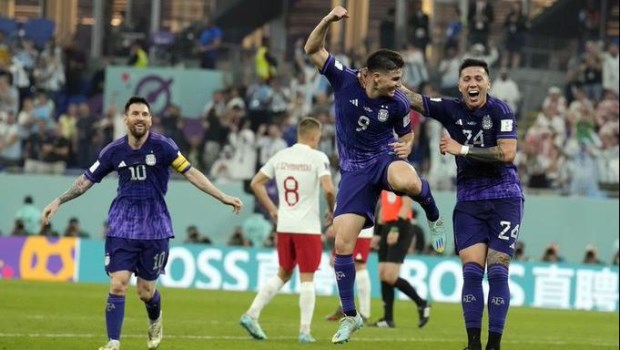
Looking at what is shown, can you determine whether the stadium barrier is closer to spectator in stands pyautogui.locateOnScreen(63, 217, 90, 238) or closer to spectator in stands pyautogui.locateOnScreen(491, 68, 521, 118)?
spectator in stands pyautogui.locateOnScreen(63, 217, 90, 238)

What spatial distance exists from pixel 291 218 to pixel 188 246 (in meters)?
12.2

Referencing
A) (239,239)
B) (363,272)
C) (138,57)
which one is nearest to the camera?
(363,272)

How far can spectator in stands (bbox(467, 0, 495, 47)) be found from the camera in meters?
34.1

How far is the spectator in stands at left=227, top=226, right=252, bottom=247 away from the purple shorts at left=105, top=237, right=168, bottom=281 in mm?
15988

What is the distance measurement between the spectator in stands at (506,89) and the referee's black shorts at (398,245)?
12.2 meters

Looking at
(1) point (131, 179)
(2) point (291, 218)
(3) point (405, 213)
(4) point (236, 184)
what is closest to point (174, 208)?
(4) point (236, 184)

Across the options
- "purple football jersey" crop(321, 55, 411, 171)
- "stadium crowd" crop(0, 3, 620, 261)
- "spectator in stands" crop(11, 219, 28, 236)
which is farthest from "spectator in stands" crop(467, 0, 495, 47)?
"purple football jersey" crop(321, 55, 411, 171)

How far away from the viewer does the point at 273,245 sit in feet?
99.0

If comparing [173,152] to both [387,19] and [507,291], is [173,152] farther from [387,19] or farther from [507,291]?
[387,19]

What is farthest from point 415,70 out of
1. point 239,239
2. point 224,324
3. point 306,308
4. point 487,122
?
point 487,122

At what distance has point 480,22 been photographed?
113 ft

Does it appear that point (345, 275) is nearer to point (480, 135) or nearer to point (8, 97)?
point (480, 135)

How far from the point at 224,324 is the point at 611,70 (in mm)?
14983

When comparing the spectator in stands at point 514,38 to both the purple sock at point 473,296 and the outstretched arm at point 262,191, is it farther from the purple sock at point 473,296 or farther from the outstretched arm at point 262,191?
the purple sock at point 473,296
